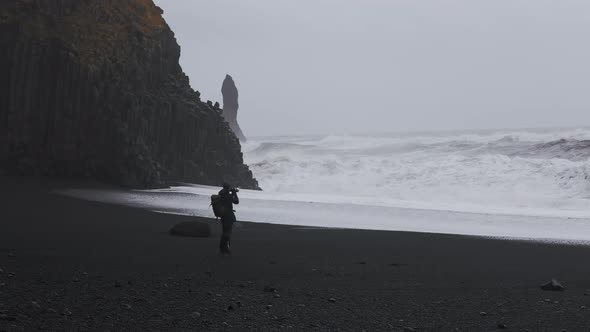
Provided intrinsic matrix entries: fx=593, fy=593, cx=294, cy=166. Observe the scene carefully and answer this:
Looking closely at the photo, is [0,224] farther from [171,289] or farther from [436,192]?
[436,192]

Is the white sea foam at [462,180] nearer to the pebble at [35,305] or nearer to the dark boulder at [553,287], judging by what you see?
the dark boulder at [553,287]

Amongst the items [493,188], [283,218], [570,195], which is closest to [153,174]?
[283,218]

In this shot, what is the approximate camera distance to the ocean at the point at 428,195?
18.5 metres

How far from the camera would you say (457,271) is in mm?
10992

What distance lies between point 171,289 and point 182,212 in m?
11.8

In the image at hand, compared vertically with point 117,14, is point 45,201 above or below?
below

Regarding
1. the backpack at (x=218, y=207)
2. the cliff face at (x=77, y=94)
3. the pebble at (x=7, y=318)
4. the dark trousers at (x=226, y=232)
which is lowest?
the pebble at (x=7, y=318)

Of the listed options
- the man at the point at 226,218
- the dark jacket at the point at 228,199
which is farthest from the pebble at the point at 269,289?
the dark jacket at the point at 228,199

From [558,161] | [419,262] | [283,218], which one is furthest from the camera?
[558,161]

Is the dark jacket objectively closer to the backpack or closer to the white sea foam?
the backpack

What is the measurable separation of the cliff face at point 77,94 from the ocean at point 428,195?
2688 millimetres

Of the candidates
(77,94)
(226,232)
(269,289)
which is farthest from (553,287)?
(77,94)

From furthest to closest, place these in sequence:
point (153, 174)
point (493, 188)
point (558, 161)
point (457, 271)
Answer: point (558, 161), point (493, 188), point (153, 174), point (457, 271)

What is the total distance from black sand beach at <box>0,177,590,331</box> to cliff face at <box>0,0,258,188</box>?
33.7 ft
